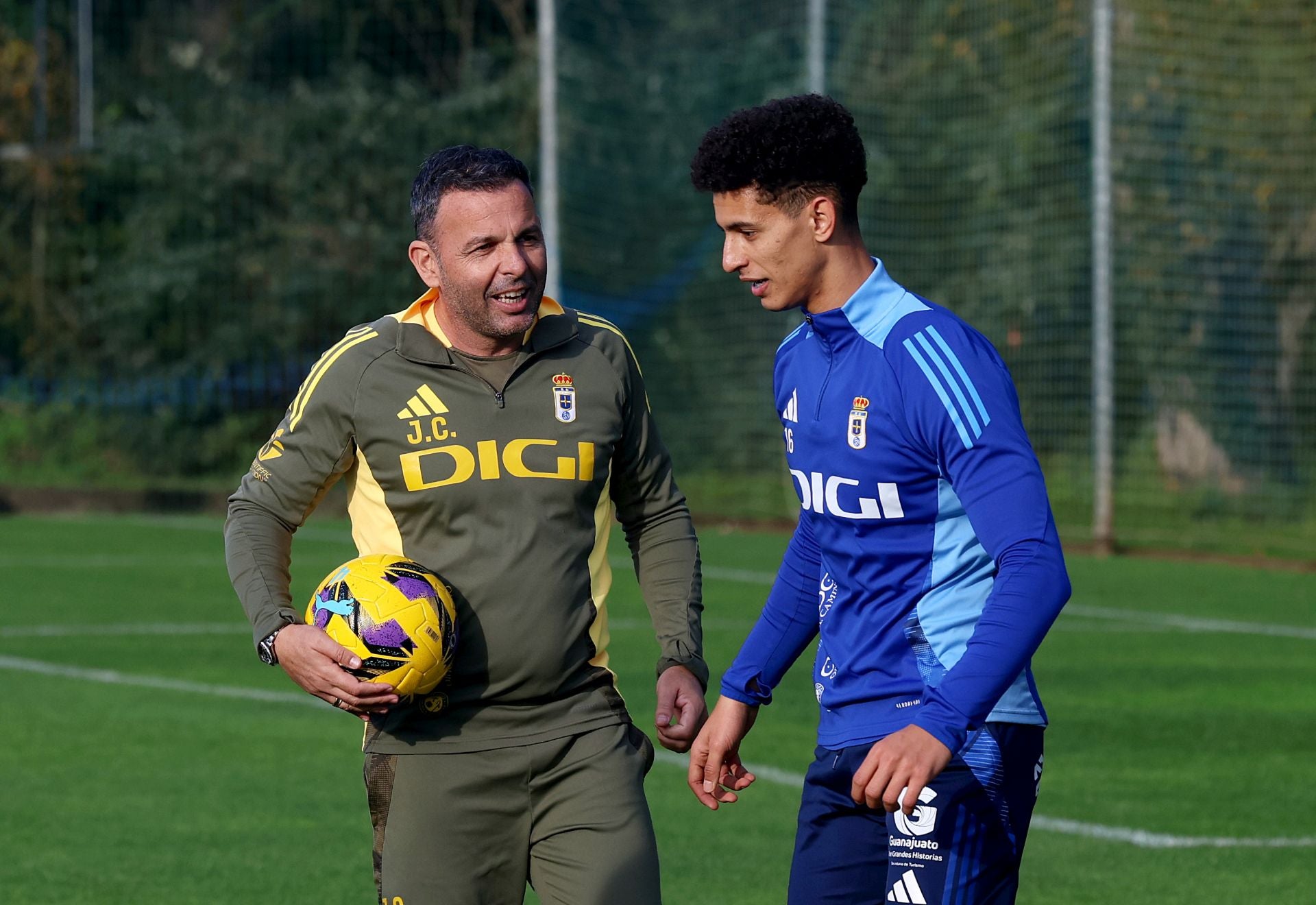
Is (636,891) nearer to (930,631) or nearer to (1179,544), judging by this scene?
(930,631)

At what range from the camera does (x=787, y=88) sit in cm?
2227

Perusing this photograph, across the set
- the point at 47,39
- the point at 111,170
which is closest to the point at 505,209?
the point at 111,170

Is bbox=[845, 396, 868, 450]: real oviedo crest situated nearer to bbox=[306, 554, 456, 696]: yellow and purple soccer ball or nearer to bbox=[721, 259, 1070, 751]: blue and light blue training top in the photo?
bbox=[721, 259, 1070, 751]: blue and light blue training top

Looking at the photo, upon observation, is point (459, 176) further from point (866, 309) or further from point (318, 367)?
point (866, 309)

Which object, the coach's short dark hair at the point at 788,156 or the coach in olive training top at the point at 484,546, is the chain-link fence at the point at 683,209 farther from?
the coach's short dark hair at the point at 788,156

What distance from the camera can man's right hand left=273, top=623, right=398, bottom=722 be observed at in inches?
159

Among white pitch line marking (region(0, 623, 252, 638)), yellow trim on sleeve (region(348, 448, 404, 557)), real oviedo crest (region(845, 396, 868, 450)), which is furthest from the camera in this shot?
white pitch line marking (region(0, 623, 252, 638))

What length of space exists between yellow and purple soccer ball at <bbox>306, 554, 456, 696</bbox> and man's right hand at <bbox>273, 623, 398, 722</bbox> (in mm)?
22

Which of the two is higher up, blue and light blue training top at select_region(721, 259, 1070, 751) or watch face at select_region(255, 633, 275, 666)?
blue and light blue training top at select_region(721, 259, 1070, 751)

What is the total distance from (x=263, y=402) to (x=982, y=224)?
889 centimetres

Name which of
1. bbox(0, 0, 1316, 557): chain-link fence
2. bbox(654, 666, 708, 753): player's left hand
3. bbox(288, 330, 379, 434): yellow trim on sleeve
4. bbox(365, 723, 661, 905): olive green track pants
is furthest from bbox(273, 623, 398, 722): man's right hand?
bbox(0, 0, 1316, 557): chain-link fence

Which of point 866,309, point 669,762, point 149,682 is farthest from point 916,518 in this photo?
point 149,682

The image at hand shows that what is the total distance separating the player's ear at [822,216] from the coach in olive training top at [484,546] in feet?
2.21

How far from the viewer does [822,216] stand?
402 centimetres
